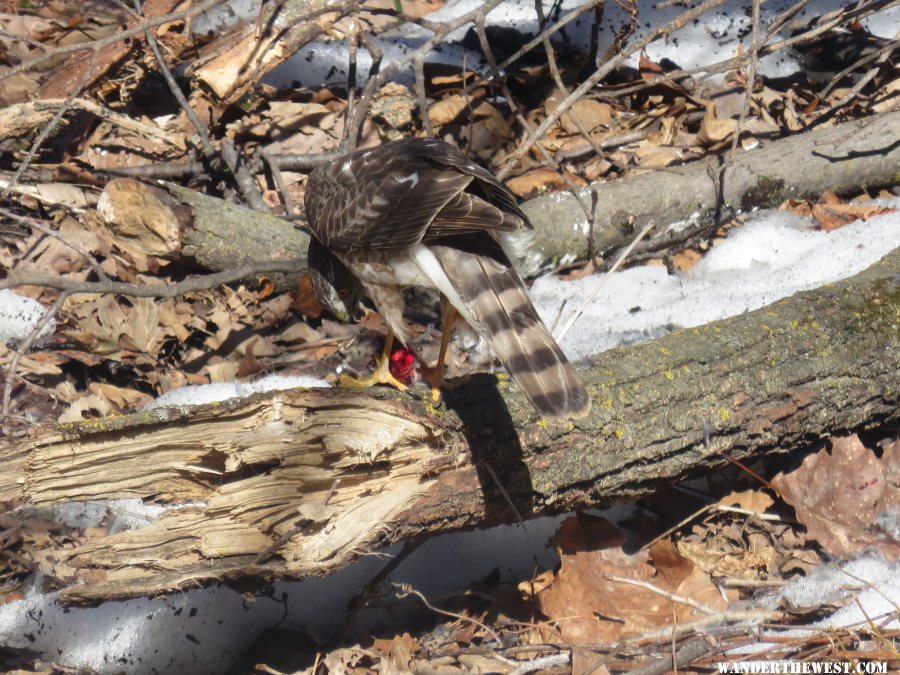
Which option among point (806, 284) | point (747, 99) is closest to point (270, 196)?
point (747, 99)

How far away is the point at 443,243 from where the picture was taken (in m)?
3.12

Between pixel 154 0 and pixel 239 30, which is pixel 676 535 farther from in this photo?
pixel 154 0

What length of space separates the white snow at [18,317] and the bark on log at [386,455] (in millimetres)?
1646

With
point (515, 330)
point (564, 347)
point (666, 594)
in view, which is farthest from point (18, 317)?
point (666, 594)

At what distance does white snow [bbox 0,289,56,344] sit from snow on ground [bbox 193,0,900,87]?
87.9 inches

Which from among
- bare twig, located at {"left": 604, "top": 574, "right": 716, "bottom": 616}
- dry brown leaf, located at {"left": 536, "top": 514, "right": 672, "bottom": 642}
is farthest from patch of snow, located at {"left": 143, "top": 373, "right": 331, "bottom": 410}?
bare twig, located at {"left": 604, "top": 574, "right": 716, "bottom": 616}

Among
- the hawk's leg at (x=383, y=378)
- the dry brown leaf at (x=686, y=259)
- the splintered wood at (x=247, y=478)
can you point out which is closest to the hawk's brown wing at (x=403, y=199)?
the hawk's leg at (x=383, y=378)

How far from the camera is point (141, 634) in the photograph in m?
3.29

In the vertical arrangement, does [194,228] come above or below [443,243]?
below

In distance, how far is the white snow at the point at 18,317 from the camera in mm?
4379

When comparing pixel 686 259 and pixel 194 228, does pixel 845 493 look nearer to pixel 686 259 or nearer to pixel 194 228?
pixel 686 259

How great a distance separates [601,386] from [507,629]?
101 centimetres

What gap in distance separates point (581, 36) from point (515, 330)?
4.17m

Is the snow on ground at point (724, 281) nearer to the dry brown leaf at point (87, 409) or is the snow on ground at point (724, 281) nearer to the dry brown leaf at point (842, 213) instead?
the dry brown leaf at point (842, 213)
